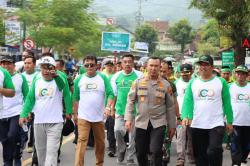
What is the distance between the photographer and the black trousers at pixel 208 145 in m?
7.71

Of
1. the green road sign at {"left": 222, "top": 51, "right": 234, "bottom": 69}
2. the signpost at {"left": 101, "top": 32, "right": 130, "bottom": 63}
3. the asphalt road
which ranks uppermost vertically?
the signpost at {"left": 101, "top": 32, "right": 130, "bottom": 63}

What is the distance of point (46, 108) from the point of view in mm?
7852

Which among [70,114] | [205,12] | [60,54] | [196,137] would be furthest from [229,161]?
[60,54]

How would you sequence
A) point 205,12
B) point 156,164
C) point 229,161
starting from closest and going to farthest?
point 156,164, point 229,161, point 205,12

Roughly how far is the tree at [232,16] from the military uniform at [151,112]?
36.6ft

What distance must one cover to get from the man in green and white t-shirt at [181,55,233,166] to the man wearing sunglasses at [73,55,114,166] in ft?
5.22

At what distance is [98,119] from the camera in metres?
8.94

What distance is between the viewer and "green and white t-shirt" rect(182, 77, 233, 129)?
7844 millimetres

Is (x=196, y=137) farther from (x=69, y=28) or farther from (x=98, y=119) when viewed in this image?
(x=69, y=28)

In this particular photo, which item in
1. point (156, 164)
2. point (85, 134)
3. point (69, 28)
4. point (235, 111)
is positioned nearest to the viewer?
point (156, 164)

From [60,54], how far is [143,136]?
34.7m

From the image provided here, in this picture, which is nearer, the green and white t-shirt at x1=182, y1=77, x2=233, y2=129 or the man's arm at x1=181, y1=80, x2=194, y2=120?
the green and white t-shirt at x1=182, y1=77, x2=233, y2=129

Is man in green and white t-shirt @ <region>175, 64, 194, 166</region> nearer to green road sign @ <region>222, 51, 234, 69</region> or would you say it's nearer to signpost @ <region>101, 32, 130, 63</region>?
green road sign @ <region>222, 51, 234, 69</region>

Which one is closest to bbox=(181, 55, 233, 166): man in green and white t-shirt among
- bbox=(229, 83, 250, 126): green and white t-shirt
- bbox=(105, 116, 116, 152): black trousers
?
bbox=(229, 83, 250, 126): green and white t-shirt
